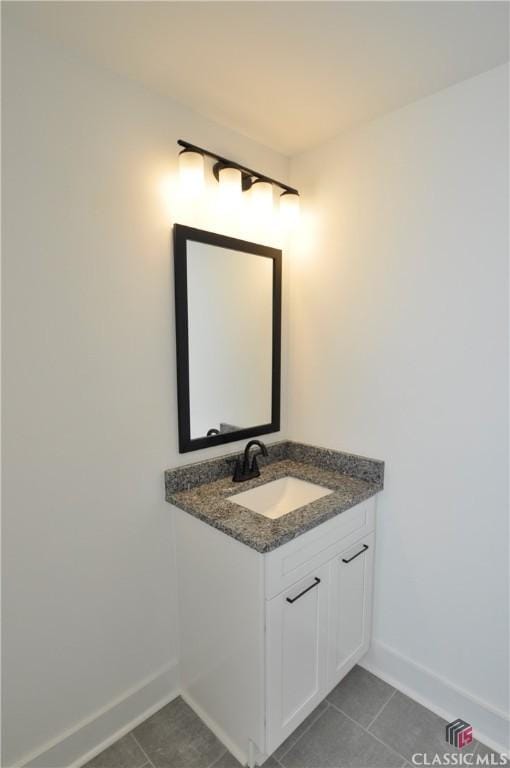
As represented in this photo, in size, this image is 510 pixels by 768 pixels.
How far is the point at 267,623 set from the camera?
48.2 inches

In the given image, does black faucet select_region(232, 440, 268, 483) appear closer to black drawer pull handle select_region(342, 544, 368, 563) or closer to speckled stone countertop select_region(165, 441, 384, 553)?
speckled stone countertop select_region(165, 441, 384, 553)

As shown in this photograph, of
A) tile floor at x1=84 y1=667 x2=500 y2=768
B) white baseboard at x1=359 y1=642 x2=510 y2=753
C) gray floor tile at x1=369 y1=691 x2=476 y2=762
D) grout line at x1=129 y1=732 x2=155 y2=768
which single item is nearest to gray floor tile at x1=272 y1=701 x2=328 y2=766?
tile floor at x1=84 y1=667 x2=500 y2=768

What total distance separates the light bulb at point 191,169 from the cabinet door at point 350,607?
155 cm

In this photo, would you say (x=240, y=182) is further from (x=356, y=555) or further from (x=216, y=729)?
(x=216, y=729)

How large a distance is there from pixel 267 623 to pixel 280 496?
622mm

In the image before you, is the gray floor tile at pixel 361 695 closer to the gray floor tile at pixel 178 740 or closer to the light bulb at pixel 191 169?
the gray floor tile at pixel 178 740

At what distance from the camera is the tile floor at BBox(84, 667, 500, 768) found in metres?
1.37

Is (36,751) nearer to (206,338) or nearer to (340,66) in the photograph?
(206,338)

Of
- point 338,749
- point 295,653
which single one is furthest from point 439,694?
point 295,653

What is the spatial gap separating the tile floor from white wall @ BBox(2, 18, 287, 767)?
0.60ft

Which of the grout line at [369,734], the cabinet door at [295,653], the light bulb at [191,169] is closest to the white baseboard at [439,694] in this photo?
the grout line at [369,734]

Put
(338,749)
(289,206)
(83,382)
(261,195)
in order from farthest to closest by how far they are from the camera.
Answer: (289,206) < (261,195) < (338,749) < (83,382)

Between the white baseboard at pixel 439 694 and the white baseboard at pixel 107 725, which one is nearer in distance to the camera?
the white baseboard at pixel 107 725

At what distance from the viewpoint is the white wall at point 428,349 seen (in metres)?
1.35
